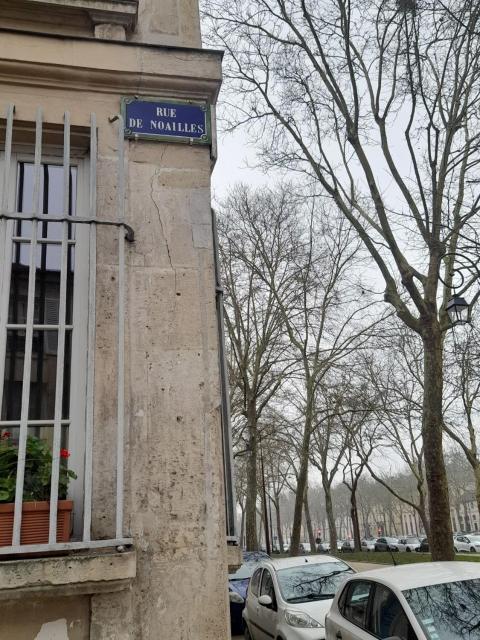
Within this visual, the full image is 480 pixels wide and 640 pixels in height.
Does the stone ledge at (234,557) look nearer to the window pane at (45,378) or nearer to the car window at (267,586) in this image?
the window pane at (45,378)

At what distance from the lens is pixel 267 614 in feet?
27.0

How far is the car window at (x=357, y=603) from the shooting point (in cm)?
569

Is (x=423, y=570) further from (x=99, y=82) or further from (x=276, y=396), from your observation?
(x=276, y=396)

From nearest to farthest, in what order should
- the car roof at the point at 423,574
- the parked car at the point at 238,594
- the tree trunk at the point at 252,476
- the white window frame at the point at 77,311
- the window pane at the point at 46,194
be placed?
the white window frame at the point at 77,311 < the window pane at the point at 46,194 < the car roof at the point at 423,574 < the parked car at the point at 238,594 < the tree trunk at the point at 252,476

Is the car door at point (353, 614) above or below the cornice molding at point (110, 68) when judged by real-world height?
below

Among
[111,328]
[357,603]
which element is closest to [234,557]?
[111,328]

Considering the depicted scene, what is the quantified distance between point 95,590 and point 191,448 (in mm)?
828

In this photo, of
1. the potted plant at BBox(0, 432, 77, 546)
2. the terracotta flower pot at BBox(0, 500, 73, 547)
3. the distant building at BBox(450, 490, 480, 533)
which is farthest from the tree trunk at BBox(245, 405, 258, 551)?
the distant building at BBox(450, 490, 480, 533)

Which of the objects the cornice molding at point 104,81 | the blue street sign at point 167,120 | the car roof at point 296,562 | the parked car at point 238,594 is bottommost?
the parked car at point 238,594

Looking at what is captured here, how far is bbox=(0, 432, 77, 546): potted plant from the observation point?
8.89ft

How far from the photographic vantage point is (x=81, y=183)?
3701 mm

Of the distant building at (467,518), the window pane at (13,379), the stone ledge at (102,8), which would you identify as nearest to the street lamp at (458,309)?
the stone ledge at (102,8)

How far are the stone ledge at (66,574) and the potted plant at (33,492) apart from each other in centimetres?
16

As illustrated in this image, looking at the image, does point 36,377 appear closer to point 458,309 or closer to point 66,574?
point 66,574
